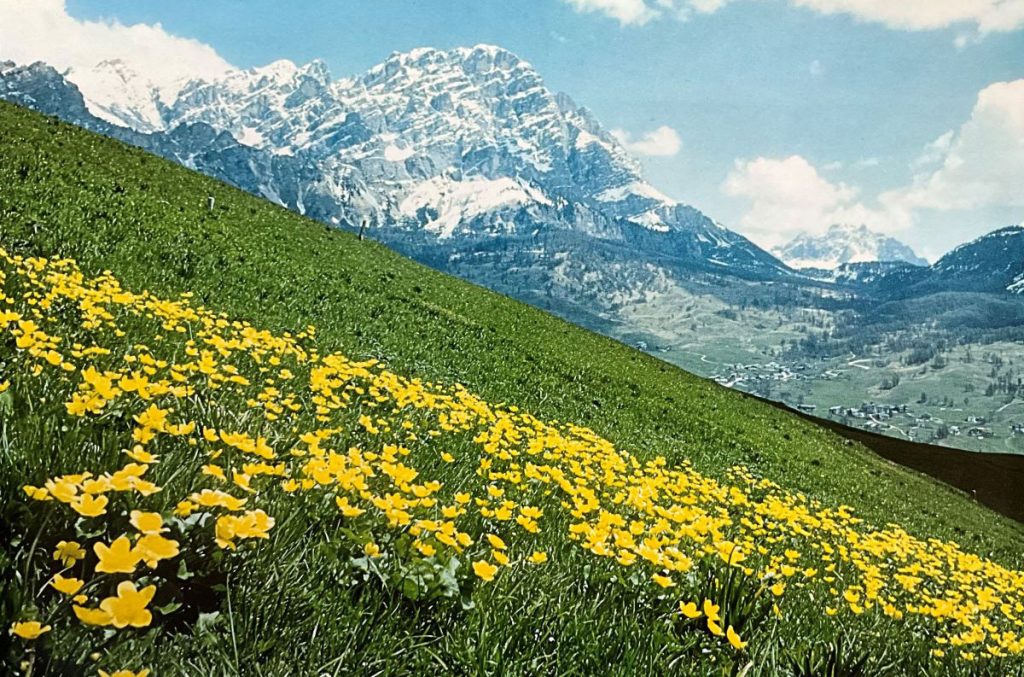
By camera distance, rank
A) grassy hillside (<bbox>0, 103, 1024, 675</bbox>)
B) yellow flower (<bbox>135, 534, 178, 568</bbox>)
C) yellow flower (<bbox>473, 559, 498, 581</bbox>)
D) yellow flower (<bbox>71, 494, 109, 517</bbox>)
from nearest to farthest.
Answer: yellow flower (<bbox>135, 534, 178, 568</bbox>)
yellow flower (<bbox>71, 494, 109, 517</bbox>)
grassy hillside (<bbox>0, 103, 1024, 675</bbox>)
yellow flower (<bbox>473, 559, 498, 581</bbox>)

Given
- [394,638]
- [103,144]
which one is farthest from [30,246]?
[103,144]

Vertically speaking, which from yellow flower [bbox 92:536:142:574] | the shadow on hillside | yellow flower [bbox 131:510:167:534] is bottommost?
the shadow on hillside

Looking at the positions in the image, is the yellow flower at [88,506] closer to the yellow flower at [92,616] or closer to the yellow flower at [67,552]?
the yellow flower at [67,552]

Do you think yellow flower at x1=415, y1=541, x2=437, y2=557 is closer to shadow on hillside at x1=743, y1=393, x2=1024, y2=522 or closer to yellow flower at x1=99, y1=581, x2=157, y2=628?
yellow flower at x1=99, y1=581, x2=157, y2=628

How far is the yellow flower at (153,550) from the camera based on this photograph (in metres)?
2.03

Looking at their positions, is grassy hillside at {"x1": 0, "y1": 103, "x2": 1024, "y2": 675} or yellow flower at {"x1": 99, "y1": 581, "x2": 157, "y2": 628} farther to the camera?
grassy hillside at {"x1": 0, "y1": 103, "x2": 1024, "y2": 675}

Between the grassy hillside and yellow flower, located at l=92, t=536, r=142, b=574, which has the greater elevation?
yellow flower, located at l=92, t=536, r=142, b=574

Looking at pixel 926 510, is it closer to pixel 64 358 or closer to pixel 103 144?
pixel 64 358

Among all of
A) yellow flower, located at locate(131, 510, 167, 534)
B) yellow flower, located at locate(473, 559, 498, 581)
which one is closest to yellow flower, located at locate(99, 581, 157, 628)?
yellow flower, located at locate(131, 510, 167, 534)

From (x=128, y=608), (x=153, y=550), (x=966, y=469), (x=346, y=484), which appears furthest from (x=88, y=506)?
(x=966, y=469)

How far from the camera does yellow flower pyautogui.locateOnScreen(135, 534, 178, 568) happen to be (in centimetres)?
203

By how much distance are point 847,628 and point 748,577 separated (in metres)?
1.68

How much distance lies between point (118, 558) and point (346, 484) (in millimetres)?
2078

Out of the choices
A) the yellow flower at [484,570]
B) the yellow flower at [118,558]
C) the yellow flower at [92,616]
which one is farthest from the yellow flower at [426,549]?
the yellow flower at [92,616]
